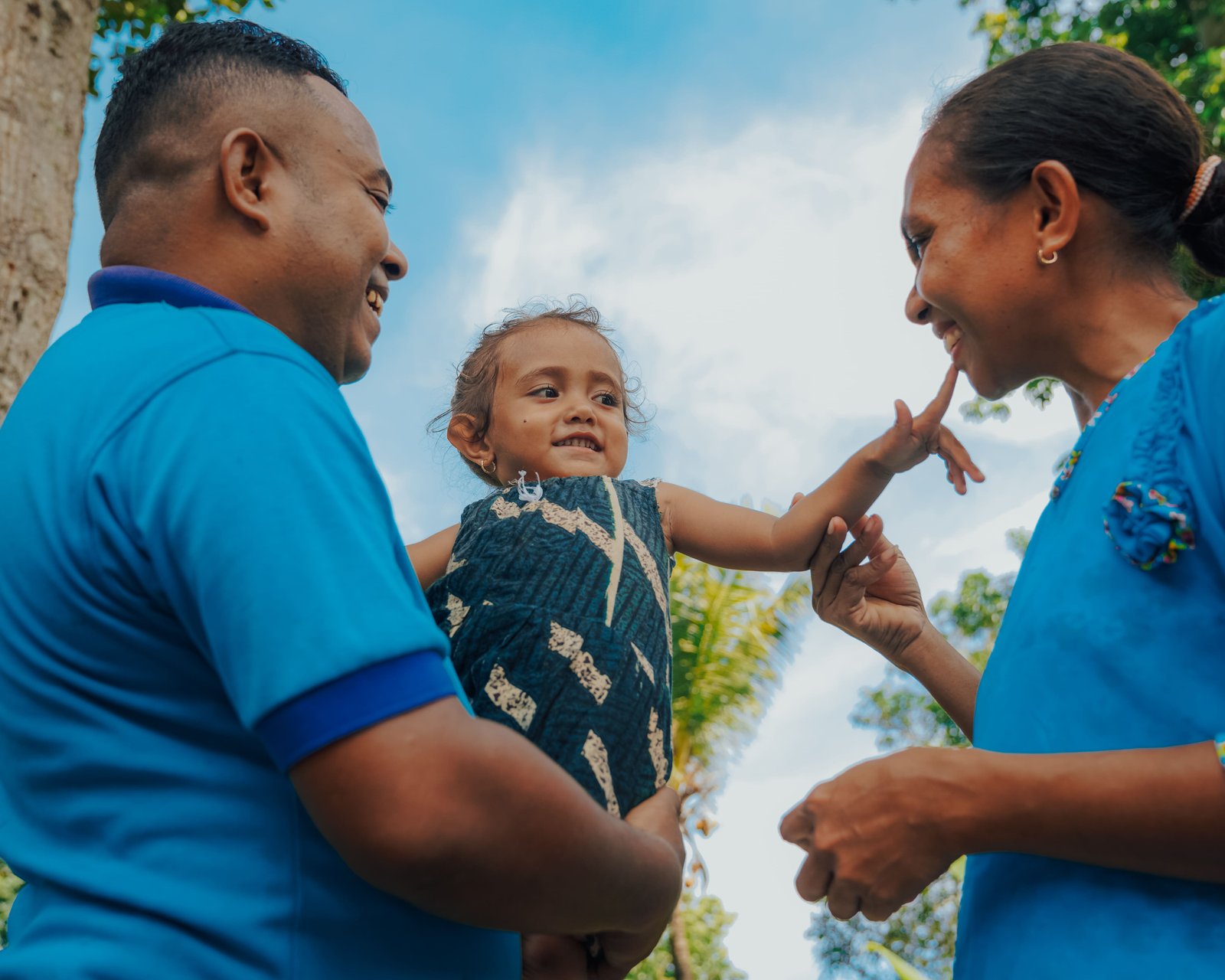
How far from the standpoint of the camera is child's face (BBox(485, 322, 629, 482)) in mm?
3234

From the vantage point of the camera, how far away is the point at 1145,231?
7.36 ft

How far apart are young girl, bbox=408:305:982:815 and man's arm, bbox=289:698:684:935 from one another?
0.86 m

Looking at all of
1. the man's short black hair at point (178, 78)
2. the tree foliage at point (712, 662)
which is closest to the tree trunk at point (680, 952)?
the tree foliage at point (712, 662)

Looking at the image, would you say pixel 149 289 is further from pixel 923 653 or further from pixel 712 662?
pixel 712 662

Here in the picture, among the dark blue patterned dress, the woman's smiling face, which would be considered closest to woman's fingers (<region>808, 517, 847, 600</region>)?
the dark blue patterned dress

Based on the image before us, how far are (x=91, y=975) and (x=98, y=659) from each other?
364 mm

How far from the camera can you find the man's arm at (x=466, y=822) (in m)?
1.24

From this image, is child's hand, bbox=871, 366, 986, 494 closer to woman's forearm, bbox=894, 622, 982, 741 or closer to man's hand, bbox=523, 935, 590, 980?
woman's forearm, bbox=894, 622, 982, 741

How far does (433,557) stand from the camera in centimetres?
296

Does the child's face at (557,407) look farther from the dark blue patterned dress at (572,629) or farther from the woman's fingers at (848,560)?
the woman's fingers at (848,560)

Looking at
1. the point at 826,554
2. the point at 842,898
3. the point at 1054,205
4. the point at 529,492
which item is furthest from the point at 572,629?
the point at 1054,205

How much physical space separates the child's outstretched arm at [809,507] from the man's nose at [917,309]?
15 centimetres

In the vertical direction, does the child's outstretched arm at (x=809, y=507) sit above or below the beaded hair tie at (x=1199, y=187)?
below

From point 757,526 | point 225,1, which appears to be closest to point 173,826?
point 757,526
